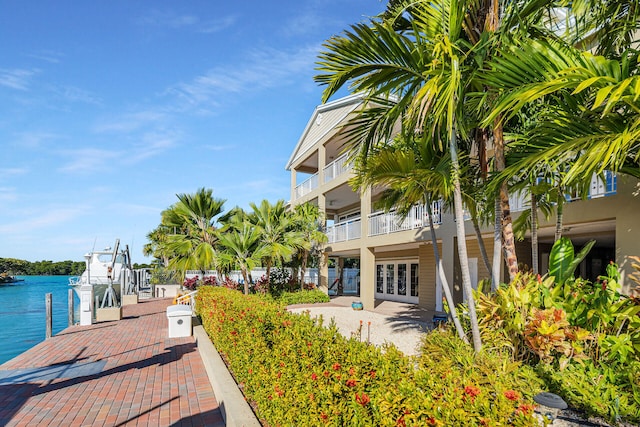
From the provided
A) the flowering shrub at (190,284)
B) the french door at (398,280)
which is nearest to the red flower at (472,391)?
the french door at (398,280)

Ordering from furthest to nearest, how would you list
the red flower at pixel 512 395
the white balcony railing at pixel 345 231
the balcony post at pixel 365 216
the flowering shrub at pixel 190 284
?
1. the flowering shrub at pixel 190 284
2. the white balcony railing at pixel 345 231
3. the balcony post at pixel 365 216
4. the red flower at pixel 512 395

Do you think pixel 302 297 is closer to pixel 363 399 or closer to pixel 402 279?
pixel 402 279

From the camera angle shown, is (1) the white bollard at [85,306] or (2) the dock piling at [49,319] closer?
(2) the dock piling at [49,319]

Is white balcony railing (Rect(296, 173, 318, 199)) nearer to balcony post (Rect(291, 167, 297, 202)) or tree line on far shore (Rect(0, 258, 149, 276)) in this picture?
balcony post (Rect(291, 167, 297, 202))

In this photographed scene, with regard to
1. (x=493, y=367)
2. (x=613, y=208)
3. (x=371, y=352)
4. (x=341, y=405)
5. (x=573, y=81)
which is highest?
(x=573, y=81)

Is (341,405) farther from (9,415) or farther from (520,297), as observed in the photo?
(9,415)

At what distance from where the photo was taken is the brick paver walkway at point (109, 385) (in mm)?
5738

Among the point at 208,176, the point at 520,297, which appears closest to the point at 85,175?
the point at 208,176

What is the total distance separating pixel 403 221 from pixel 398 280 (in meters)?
8.12

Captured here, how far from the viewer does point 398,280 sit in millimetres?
21219

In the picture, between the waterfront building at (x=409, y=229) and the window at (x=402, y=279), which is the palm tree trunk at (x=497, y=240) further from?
the window at (x=402, y=279)

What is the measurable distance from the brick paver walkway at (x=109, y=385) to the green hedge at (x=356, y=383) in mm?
1392

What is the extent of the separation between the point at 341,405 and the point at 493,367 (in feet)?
10.8

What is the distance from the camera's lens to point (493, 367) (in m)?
5.22
